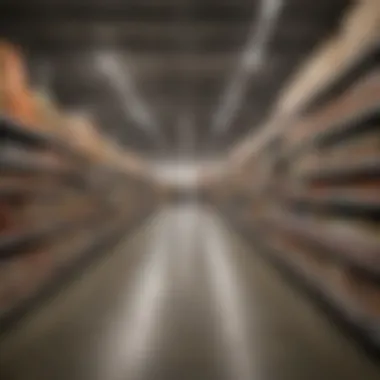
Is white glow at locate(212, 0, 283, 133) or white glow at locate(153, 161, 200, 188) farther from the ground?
white glow at locate(212, 0, 283, 133)

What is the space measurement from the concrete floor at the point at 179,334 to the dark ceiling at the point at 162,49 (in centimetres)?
284

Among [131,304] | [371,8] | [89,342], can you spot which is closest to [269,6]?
[371,8]

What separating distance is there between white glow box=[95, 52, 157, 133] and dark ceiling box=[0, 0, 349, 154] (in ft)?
0.08

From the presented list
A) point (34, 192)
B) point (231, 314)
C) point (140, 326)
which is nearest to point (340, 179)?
point (231, 314)

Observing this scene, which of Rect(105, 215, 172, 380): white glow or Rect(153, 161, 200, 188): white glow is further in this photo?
Rect(153, 161, 200, 188): white glow

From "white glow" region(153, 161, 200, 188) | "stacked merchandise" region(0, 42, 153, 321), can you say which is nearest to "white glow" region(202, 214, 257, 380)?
"stacked merchandise" region(0, 42, 153, 321)

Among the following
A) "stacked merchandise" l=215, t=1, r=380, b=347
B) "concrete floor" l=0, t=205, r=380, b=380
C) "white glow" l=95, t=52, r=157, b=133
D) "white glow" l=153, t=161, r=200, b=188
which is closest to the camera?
"concrete floor" l=0, t=205, r=380, b=380

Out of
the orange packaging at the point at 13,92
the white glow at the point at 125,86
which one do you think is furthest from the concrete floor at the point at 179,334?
the white glow at the point at 125,86

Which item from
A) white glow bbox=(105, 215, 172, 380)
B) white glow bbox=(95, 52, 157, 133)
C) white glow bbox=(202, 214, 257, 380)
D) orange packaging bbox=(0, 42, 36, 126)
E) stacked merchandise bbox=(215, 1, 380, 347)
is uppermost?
white glow bbox=(95, 52, 157, 133)

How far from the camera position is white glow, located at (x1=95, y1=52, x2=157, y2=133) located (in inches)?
360

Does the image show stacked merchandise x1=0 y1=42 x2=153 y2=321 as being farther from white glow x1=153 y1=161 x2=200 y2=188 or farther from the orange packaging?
white glow x1=153 y1=161 x2=200 y2=188

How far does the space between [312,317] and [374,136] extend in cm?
132

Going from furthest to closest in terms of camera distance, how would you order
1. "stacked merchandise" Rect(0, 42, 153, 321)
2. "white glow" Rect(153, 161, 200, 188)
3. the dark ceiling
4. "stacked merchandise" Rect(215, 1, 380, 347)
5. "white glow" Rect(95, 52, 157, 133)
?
"white glow" Rect(153, 161, 200, 188)
"white glow" Rect(95, 52, 157, 133)
the dark ceiling
"stacked merchandise" Rect(0, 42, 153, 321)
"stacked merchandise" Rect(215, 1, 380, 347)

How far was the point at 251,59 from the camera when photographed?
8.83 meters
